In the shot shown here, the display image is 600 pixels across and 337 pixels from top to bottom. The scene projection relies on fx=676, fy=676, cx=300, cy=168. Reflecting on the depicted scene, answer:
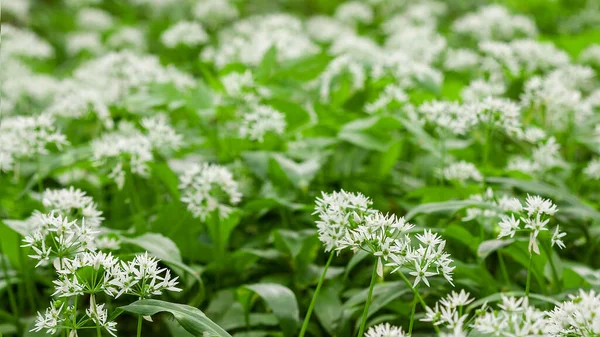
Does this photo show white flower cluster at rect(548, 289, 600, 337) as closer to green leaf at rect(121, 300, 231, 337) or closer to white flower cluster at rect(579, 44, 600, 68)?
green leaf at rect(121, 300, 231, 337)

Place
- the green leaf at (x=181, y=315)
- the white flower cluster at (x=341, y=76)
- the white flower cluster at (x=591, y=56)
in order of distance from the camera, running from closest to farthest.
A: the green leaf at (x=181, y=315), the white flower cluster at (x=341, y=76), the white flower cluster at (x=591, y=56)

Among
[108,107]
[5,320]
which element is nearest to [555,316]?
[5,320]

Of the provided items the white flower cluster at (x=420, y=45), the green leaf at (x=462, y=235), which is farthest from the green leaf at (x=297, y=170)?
the white flower cluster at (x=420, y=45)

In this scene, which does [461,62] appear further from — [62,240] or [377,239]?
[62,240]

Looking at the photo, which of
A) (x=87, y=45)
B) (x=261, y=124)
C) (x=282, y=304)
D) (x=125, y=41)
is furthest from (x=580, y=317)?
(x=87, y=45)

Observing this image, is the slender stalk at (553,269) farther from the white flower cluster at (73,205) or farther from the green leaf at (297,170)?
the white flower cluster at (73,205)

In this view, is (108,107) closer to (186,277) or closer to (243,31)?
(186,277)
